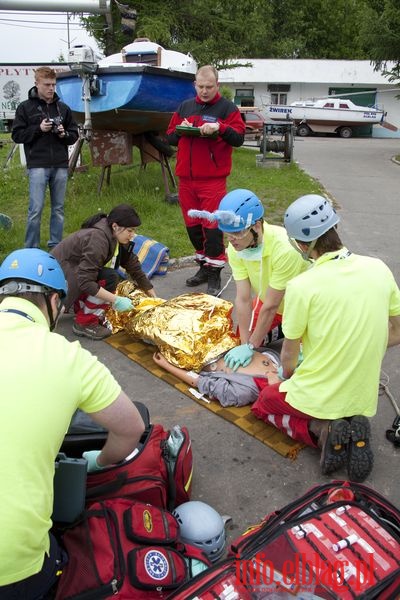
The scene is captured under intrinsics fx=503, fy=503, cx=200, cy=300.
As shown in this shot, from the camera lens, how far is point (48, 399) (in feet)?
4.64

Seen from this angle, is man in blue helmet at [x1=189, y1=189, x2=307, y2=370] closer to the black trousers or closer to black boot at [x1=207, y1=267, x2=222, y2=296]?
black boot at [x1=207, y1=267, x2=222, y2=296]

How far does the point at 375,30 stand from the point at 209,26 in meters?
5.21

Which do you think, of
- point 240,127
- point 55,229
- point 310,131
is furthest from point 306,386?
point 310,131

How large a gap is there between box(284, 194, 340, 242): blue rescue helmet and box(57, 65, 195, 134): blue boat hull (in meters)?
6.17

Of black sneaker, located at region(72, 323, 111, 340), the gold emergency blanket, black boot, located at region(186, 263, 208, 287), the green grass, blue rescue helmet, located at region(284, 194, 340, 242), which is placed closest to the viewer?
blue rescue helmet, located at region(284, 194, 340, 242)

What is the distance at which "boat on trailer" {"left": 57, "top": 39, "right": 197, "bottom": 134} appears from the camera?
7.79 meters

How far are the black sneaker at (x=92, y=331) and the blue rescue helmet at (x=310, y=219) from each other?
2.20 meters

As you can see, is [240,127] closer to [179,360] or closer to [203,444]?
[179,360]

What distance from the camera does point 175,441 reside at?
237 centimetres

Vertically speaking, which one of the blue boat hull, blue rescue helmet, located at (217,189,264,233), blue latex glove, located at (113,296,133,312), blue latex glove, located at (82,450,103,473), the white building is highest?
the white building

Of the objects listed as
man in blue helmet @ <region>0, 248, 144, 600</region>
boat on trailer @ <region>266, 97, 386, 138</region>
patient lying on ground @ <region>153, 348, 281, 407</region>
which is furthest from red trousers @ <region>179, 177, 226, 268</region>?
boat on trailer @ <region>266, 97, 386, 138</region>

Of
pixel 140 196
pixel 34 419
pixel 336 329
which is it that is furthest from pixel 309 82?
pixel 34 419

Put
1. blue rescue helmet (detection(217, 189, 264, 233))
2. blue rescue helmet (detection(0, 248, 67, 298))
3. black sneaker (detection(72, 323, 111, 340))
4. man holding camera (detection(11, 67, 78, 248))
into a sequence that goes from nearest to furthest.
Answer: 1. blue rescue helmet (detection(0, 248, 67, 298))
2. blue rescue helmet (detection(217, 189, 264, 233))
3. black sneaker (detection(72, 323, 111, 340))
4. man holding camera (detection(11, 67, 78, 248))

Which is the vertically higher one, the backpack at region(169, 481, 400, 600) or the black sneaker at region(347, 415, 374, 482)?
the backpack at region(169, 481, 400, 600)
